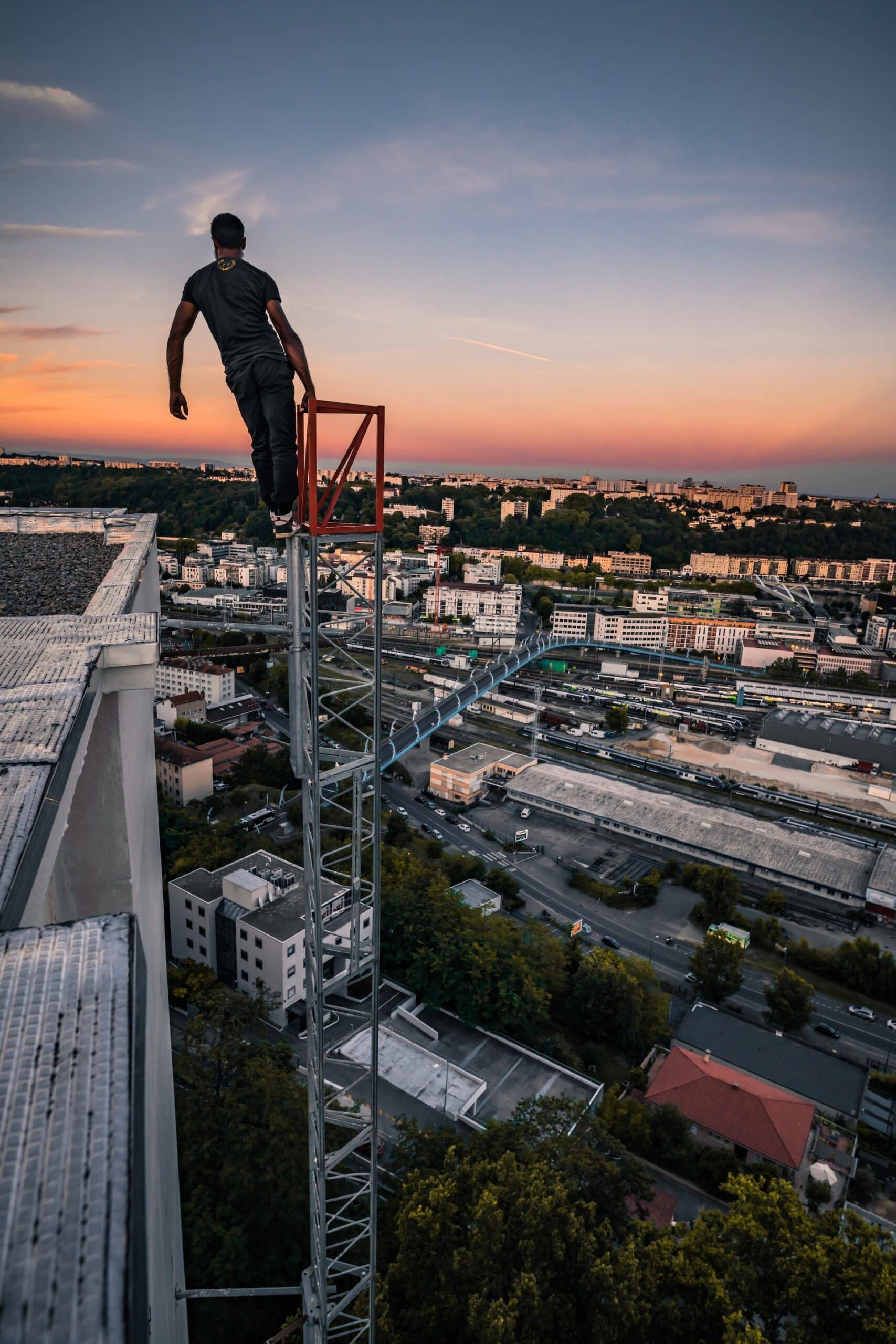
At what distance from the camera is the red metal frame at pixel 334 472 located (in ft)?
5.57

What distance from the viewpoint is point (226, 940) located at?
7133 millimetres

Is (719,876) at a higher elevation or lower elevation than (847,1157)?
higher

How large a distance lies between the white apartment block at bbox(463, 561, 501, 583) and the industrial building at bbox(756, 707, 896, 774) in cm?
1547

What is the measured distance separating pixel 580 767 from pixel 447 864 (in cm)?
579

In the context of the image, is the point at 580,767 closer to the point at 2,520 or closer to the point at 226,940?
the point at 226,940

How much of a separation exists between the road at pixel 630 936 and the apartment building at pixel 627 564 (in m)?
25.5

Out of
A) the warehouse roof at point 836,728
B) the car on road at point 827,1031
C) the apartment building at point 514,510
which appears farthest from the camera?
the apartment building at point 514,510

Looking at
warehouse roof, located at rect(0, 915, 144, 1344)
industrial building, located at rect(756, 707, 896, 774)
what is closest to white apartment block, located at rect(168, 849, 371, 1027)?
warehouse roof, located at rect(0, 915, 144, 1344)

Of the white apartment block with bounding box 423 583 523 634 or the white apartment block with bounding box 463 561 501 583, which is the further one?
the white apartment block with bounding box 463 561 501 583

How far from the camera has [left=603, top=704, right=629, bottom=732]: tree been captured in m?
16.4

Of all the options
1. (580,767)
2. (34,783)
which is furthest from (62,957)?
(580,767)

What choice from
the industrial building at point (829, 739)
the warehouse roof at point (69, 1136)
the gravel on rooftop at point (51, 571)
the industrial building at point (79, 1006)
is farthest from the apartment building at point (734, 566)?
the warehouse roof at point (69, 1136)

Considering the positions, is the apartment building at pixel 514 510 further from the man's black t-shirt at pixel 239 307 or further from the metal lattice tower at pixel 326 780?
the man's black t-shirt at pixel 239 307

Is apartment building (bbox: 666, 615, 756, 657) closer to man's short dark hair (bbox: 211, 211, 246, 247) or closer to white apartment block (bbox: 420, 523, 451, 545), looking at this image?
white apartment block (bbox: 420, 523, 451, 545)
